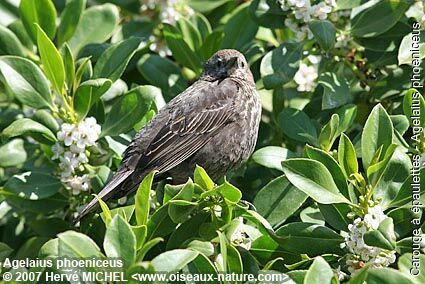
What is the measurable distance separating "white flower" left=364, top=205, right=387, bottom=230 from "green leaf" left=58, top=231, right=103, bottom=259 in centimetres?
111

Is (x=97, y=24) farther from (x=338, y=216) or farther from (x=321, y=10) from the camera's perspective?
(x=338, y=216)

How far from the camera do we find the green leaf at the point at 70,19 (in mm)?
4617

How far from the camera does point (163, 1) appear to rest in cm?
498

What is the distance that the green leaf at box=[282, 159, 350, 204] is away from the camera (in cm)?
335

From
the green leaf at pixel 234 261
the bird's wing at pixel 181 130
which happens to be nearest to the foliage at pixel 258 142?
the green leaf at pixel 234 261

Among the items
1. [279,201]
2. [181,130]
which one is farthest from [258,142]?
[279,201]

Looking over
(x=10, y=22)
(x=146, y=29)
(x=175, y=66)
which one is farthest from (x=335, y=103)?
(x=10, y=22)

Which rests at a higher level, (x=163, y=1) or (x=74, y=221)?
(x=163, y=1)

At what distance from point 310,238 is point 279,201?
0.34 metres

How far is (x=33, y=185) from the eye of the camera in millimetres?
4289

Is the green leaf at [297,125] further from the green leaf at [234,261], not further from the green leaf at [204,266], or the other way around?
the green leaf at [204,266]

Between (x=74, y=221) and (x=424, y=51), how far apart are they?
1.92 meters

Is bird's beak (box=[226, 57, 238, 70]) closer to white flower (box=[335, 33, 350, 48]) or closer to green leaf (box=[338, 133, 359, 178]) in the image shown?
white flower (box=[335, 33, 350, 48])

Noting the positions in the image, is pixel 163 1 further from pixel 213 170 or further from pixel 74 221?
pixel 74 221
